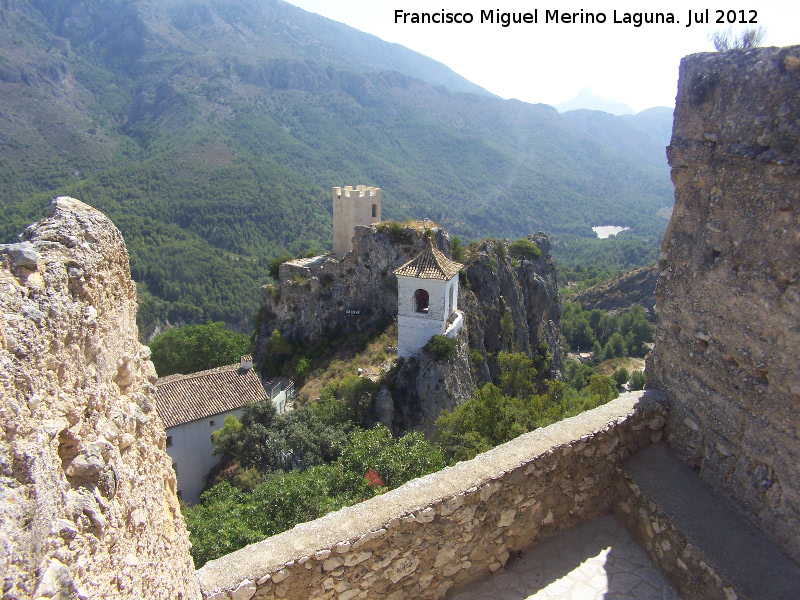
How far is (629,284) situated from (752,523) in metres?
78.9

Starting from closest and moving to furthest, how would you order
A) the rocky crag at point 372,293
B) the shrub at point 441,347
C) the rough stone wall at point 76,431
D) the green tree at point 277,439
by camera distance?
the rough stone wall at point 76,431 < the green tree at point 277,439 < the shrub at point 441,347 < the rocky crag at point 372,293

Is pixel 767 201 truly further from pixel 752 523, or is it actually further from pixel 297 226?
pixel 297 226

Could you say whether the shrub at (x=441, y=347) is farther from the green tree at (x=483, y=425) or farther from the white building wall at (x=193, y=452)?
the white building wall at (x=193, y=452)

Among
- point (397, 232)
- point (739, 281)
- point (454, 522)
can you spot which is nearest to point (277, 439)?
point (454, 522)

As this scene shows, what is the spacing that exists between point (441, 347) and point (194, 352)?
16.4m

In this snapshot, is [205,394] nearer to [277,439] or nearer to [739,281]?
[277,439]

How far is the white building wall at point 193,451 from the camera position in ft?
60.8

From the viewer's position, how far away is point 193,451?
1886 cm

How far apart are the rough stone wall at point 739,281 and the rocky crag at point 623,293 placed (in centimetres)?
7119

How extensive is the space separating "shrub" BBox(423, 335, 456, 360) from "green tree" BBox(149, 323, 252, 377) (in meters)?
14.3

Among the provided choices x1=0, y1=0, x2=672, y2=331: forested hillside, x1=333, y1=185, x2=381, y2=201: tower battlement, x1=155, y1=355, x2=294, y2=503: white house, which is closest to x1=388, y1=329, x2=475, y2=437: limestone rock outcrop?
x1=155, y1=355, x2=294, y2=503: white house

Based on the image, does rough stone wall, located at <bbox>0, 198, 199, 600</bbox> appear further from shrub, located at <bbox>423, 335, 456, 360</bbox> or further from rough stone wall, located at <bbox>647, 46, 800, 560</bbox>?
shrub, located at <bbox>423, 335, 456, 360</bbox>

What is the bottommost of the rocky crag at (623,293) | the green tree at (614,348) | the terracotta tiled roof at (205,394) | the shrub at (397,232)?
the green tree at (614,348)

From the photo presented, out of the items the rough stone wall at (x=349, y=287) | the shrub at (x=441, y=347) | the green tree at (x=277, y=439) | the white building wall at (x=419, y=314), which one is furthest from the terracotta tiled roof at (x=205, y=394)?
the shrub at (x=441, y=347)
